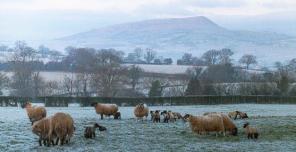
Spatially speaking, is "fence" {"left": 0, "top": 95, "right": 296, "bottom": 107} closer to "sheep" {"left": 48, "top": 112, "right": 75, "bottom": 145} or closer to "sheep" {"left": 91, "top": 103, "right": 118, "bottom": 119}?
"sheep" {"left": 91, "top": 103, "right": 118, "bottom": 119}

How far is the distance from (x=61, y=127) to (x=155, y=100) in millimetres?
52727

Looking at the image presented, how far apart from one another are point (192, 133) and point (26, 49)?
136 meters

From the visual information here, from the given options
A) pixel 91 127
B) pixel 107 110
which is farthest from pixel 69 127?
pixel 107 110

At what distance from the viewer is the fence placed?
75.6m

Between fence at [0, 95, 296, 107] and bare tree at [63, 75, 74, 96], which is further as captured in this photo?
bare tree at [63, 75, 74, 96]

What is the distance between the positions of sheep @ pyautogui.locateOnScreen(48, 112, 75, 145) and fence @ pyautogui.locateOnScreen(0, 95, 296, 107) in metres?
47.4

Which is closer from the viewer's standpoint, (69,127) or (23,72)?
(69,127)

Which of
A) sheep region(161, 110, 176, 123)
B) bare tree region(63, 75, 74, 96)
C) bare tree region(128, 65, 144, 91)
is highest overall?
bare tree region(128, 65, 144, 91)

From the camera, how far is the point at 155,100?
79.1 metres

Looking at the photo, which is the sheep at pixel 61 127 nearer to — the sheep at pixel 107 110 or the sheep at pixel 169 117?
the sheep at pixel 169 117

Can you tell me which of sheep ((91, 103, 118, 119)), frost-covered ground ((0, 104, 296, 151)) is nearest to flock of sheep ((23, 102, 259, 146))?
frost-covered ground ((0, 104, 296, 151))

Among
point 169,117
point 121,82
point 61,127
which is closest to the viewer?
point 61,127

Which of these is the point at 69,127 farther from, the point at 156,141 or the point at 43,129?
the point at 156,141

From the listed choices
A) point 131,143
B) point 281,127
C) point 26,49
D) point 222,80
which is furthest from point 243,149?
point 26,49
